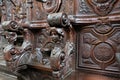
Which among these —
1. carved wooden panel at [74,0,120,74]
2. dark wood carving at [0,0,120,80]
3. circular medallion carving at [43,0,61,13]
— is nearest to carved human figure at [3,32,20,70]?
dark wood carving at [0,0,120,80]

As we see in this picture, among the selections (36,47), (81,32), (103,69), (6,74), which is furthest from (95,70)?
(6,74)

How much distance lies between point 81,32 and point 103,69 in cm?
24

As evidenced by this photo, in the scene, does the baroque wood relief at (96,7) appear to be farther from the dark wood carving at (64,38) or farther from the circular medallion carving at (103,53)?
the circular medallion carving at (103,53)

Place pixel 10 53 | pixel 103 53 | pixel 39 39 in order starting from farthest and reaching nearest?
1. pixel 39 39
2. pixel 10 53
3. pixel 103 53

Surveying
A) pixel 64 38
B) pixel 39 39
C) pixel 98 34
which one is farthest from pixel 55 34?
pixel 39 39

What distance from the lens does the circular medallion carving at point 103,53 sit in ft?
2.93

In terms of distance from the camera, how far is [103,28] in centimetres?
91

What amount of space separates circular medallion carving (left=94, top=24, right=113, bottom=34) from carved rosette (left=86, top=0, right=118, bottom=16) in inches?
2.4

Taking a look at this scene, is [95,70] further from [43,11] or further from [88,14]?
→ [43,11]

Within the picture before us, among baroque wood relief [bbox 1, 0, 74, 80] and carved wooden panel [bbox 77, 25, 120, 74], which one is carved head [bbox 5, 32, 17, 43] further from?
carved wooden panel [bbox 77, 25, 120, 74]

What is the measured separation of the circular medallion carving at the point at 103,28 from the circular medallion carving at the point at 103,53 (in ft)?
0.22

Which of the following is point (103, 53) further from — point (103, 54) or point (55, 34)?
point (55, 34)

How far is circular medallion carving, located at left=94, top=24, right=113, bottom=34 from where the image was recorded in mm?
897

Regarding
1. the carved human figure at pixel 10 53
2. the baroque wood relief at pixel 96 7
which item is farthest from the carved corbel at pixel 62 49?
the carved human figure at pixel 10 53
